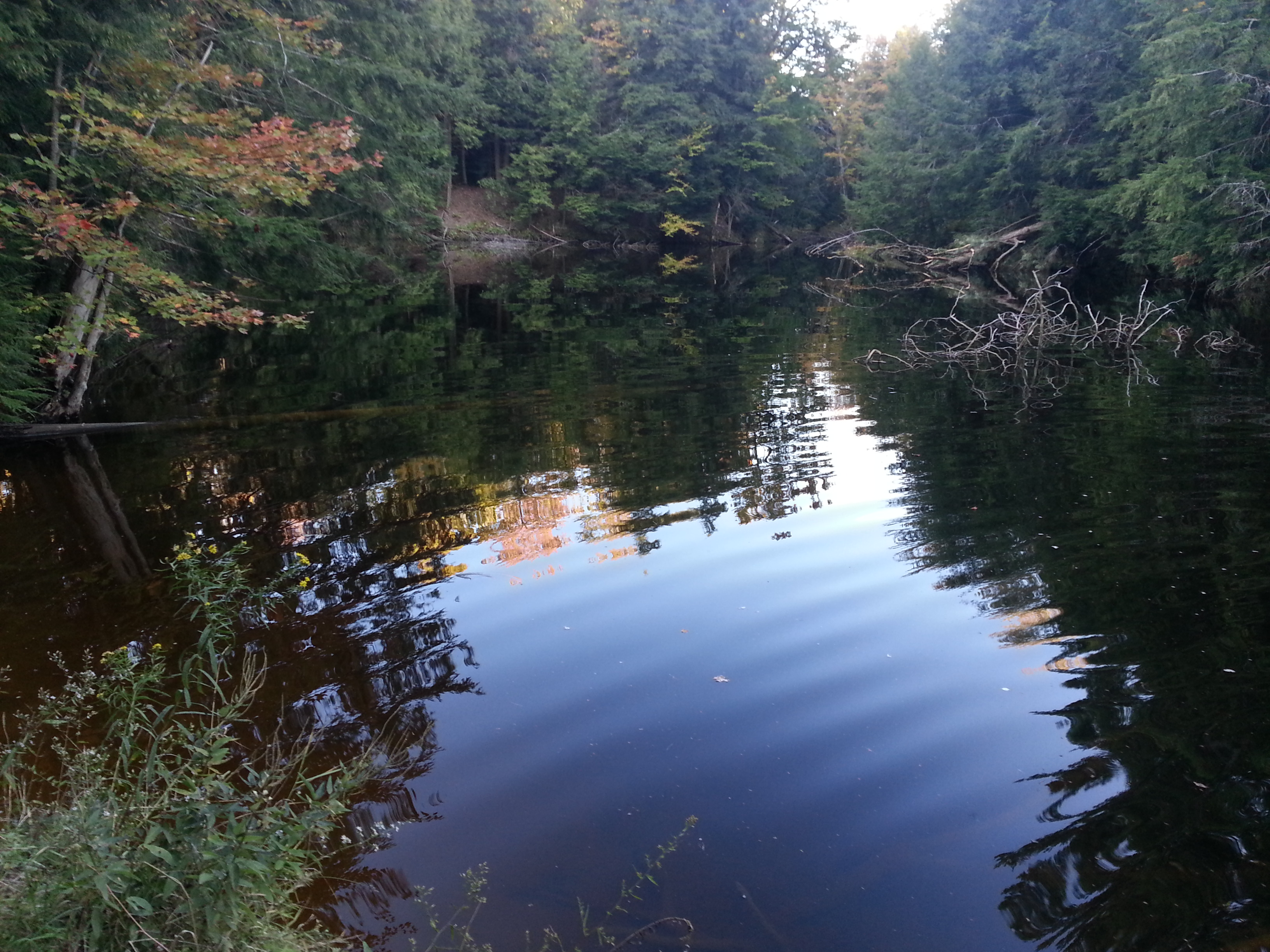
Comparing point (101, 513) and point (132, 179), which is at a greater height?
point (132, 179)

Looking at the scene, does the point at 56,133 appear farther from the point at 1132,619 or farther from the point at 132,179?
the point at 1132,619

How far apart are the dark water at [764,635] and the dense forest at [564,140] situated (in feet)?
8.50

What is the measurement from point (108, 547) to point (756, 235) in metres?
48.9

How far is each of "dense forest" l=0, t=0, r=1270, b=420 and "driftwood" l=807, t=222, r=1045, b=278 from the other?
83 centimetres

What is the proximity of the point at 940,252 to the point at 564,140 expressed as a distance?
2236 cm

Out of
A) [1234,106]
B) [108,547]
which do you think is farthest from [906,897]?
[1234,106]

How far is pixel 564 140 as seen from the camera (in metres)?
47.5

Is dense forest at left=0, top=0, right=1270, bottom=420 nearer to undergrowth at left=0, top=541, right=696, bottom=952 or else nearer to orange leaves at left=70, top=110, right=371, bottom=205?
orange leaves at left=70, top=110, right=371, bottom=205

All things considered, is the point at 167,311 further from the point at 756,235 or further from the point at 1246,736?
the point at 756,235

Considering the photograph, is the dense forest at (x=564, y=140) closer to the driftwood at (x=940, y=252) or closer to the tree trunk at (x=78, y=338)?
the tree trunk at (x=78, y=338)

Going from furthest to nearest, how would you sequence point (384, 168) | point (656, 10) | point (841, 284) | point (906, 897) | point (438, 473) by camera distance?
point (656, 10)
point (841, 284)
point (384, 168)
point (438, 473)
point (906, 897)

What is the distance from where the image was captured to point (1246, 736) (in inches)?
173

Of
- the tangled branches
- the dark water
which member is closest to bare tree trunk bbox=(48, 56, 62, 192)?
the dark water

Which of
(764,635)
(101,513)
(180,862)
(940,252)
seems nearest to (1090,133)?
(940,252)
